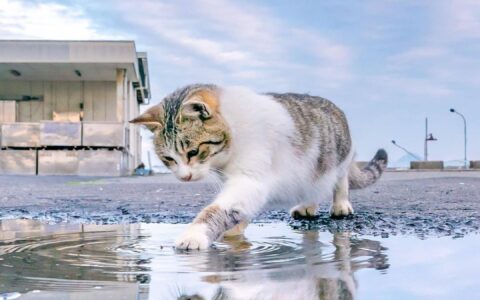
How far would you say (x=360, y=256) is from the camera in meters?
2.36

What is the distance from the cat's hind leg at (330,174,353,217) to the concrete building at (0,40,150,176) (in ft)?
54.0

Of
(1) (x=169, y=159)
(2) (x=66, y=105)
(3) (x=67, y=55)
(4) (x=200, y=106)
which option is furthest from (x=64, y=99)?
(4) (x=200, y=106)

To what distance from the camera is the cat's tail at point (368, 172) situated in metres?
4.91

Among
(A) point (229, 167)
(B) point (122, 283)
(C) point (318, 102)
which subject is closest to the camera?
(B) point (122, 283)

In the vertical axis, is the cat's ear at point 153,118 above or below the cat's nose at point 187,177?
above

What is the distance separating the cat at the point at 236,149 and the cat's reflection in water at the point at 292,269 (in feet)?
0.66

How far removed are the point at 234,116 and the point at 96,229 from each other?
1.04 metres

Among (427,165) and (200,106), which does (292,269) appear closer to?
(200,106)

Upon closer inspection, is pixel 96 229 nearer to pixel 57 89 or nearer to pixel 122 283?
pixel 122 283

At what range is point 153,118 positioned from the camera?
11.3 feet

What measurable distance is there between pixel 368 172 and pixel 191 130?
7.77 ft

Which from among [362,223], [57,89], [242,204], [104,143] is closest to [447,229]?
[362,223]

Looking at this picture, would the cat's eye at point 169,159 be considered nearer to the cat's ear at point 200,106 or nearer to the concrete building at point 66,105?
the cat's ear at point 200,106

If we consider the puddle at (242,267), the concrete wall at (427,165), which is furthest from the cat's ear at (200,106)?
the concrete wall at (427,165)
